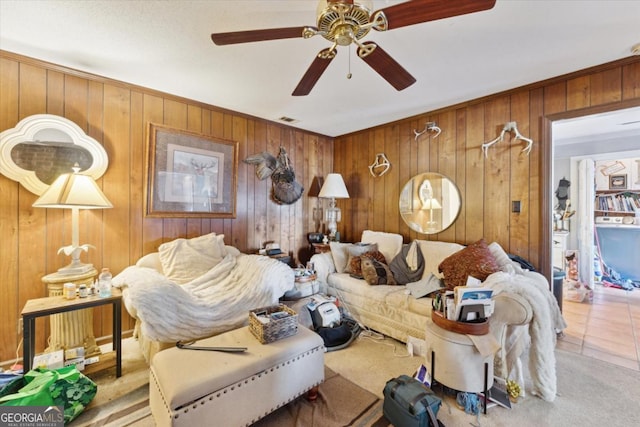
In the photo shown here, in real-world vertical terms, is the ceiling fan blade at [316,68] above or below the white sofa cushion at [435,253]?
above

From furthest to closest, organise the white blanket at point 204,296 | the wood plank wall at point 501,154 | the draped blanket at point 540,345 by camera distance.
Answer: the wood plank wall at point 501,154 < the white blanket at point 204,296 < the draped blanket at point 540,345

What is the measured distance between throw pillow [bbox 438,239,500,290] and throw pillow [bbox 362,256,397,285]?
56 centimetres

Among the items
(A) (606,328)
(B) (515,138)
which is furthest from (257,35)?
(A) (606,328)

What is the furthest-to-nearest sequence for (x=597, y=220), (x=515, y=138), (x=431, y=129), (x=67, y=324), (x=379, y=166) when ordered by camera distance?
(x=597, y=220)
(x=379, y=166)
(x=431, y=129)
(x=515, y=138)
(x=67, y=324)

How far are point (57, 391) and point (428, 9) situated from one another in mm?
2768

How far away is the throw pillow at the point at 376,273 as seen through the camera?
2.78 meters

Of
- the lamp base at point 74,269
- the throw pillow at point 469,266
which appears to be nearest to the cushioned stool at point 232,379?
the lamp base at point 74,269

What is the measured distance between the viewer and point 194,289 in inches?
92.8

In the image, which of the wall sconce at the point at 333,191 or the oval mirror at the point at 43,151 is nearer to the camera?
the oval mirror at the point at 43,151

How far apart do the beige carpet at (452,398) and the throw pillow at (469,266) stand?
74 cm

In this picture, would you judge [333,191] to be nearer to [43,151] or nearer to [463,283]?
[463,283]

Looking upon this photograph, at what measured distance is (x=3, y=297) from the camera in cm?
205

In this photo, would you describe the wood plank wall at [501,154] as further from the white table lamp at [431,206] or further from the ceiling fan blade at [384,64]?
the ceiling fan blade at [384,64]

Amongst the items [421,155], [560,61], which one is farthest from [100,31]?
[560,61]
